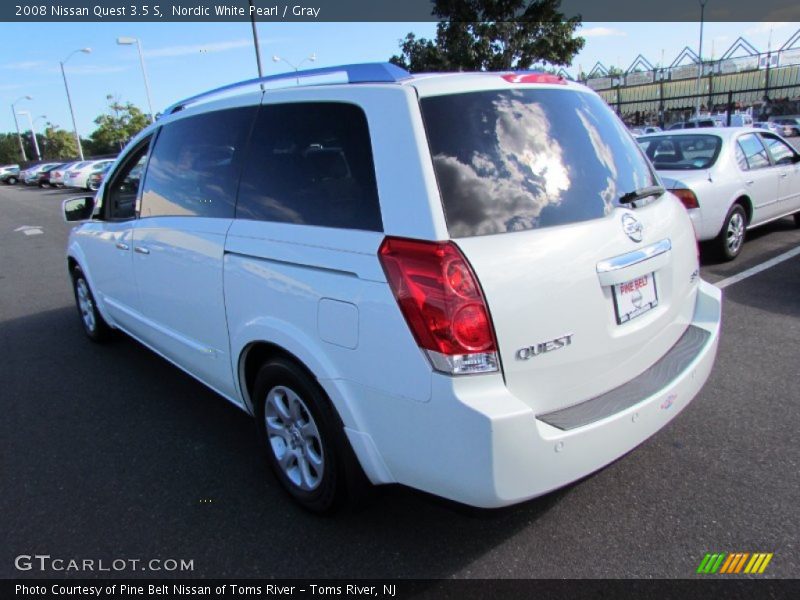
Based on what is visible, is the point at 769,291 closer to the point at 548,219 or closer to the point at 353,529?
the point at 548,219

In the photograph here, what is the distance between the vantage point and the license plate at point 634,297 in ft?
7.64

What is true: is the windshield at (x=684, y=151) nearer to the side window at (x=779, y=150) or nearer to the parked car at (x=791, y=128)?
the side window at (x=779, y=150)

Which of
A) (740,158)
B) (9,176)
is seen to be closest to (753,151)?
(740,158)

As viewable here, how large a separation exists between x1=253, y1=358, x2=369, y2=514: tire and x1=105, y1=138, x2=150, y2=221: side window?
1983mm

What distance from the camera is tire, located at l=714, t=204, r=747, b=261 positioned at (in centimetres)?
670

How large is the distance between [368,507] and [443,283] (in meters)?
1.18

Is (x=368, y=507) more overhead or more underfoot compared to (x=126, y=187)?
more underfoot

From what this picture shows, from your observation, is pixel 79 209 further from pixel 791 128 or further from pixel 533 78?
pixel 791 128

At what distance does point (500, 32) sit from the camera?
783 inches

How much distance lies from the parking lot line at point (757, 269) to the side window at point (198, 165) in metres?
4.97

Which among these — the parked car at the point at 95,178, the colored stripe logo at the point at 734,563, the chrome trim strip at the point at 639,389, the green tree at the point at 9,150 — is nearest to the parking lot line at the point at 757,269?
the chrome trim strip at the point at 639,389

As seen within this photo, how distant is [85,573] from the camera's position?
2430 mm

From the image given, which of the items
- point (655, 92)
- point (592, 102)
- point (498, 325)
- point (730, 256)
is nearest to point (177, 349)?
point (498, 325)

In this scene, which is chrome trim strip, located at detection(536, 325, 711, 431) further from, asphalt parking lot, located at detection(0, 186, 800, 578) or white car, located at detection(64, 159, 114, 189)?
white car, located at detection(64, 159, 114, 189)
